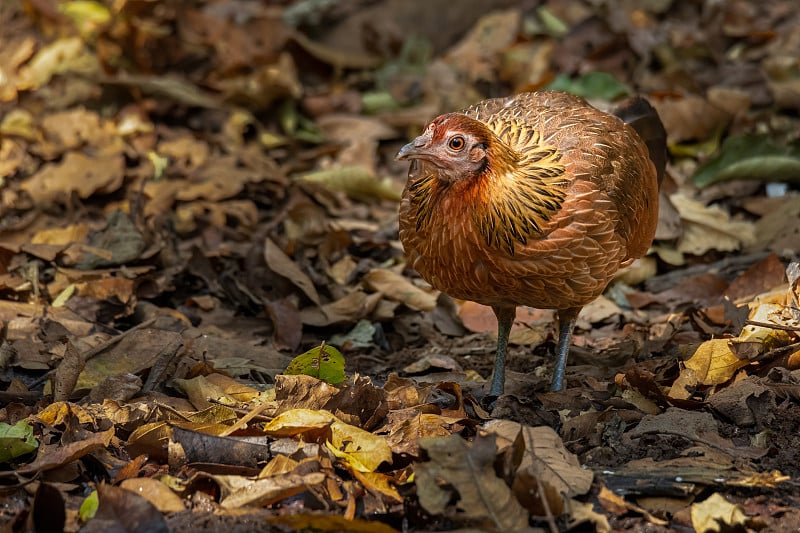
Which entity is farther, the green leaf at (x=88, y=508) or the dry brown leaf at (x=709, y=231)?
the dry brown leaf at (x=709, y=231)

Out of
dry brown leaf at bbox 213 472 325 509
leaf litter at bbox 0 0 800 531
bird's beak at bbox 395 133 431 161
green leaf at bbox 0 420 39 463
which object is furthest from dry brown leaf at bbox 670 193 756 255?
green leaf at bbox 0 420 39 463

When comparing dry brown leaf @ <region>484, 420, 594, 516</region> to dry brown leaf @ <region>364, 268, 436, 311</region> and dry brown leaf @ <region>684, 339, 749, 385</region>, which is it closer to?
dry brown leaf @ <region>684, 339, 749, 385</region>

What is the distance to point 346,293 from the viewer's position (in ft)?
21.8

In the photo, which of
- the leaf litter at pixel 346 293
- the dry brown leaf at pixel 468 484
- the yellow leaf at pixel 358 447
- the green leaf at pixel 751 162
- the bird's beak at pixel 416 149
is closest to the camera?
the dry brown leaf at pixel 468 484

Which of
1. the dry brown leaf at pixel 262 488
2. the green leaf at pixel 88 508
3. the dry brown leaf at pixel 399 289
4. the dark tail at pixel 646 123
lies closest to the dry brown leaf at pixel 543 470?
the dry brown leaf at pixel 262 488

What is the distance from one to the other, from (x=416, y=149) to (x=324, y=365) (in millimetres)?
1094

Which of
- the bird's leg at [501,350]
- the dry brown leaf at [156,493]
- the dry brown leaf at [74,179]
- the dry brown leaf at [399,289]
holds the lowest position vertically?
the dry brown leaf at [399,289]

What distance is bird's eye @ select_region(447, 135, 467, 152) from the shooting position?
184 inches

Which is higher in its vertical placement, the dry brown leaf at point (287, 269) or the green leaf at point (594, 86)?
the green leaf at point (594, 86)

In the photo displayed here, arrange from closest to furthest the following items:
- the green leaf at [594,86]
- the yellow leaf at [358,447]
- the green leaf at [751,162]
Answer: the yellow leaf at [358,447], the green leaf at [751,162], the green leaf at [594,86]

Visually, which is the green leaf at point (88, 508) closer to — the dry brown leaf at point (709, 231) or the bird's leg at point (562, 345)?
the bird's leg at point (562, 345)

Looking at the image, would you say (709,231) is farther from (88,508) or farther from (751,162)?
(88,508)

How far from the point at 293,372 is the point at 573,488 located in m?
1.51

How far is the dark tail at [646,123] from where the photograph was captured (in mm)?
6023
